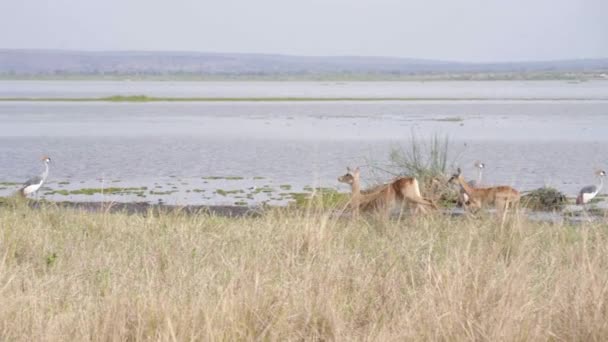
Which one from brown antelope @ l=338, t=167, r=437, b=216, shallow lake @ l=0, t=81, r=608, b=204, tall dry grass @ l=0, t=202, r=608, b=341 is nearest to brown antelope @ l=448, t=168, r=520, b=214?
brown antelope @ l=338, t=167, r=437, b=216

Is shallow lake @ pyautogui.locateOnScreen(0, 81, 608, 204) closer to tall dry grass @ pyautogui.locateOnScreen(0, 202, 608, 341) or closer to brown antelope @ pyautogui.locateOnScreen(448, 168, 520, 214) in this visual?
brown antelope @ pyautogui.locateOnScreen(448, 168, 520, 214)

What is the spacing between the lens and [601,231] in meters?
9.77

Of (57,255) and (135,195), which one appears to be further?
(135,195)

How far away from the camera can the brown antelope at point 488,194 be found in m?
13.8

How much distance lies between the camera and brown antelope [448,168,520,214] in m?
13.8

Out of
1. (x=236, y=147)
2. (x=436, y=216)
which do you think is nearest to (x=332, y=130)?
(x=236, y=147)

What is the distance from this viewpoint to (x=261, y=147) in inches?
1165

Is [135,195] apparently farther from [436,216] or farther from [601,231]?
[601,231]

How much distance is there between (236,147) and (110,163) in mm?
5243

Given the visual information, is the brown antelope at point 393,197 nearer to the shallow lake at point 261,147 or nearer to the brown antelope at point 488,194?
the shallow lake at point 261,147

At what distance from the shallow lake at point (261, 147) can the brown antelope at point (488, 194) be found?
99.3 inches

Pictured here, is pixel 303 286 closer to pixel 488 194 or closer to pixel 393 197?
pixel 393 197

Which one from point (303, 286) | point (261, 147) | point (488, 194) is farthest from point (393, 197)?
point (261, 147)

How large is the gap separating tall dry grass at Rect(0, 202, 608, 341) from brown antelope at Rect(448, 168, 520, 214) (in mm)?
3893
